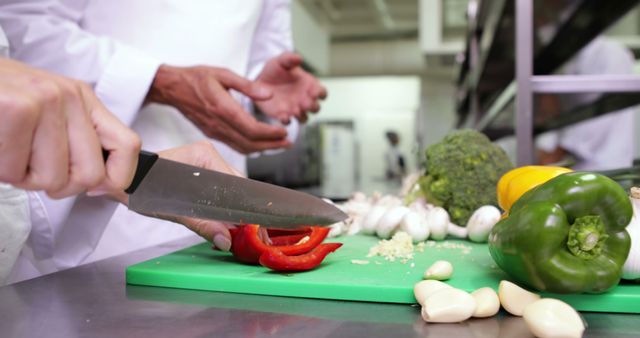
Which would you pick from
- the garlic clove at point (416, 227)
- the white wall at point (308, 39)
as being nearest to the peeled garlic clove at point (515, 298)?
the garlic clove at point (416, 227)

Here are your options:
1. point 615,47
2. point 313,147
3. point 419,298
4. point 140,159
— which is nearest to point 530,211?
point 419,298

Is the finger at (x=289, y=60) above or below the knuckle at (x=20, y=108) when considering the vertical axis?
below

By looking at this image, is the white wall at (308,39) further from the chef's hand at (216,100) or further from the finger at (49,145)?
the finger at (49,145)

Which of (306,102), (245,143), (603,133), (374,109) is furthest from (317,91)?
(374,109)

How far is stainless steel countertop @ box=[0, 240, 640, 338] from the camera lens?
0.53 m

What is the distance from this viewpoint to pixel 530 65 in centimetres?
117

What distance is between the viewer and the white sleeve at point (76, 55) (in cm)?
115

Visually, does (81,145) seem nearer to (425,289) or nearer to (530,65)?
(425,289)

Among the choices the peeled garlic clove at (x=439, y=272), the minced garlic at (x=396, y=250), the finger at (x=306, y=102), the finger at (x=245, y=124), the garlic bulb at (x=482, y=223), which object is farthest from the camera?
the finger at (x=306, y=102)

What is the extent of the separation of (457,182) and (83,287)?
63cm

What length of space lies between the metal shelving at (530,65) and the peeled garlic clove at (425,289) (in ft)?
2.25

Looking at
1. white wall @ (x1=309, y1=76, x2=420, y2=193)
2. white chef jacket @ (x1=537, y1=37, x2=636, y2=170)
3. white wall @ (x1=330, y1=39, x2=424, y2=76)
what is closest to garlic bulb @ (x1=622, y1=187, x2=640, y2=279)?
white chef jacket @ (x1=537, y1=37, x2=636, y2=170)

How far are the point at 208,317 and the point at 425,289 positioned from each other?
0.22m

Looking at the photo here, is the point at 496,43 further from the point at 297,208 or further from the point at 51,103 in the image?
the point at 51,103
